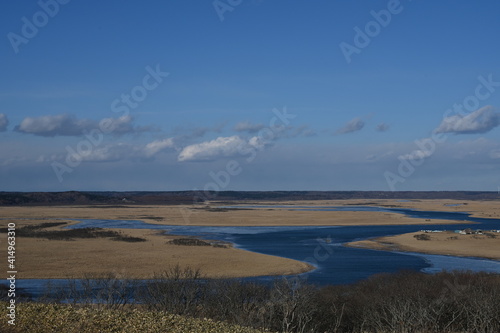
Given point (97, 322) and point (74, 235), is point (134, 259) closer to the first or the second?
point (74, 235)

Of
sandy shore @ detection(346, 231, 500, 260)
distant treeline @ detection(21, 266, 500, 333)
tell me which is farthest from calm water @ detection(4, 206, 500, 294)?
distant treeline @ detection(21, 266, 500, 333)

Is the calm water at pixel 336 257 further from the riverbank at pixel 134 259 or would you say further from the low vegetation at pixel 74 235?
the low vegetation at pixel 74 235

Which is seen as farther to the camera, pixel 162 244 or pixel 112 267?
pixel 162 244

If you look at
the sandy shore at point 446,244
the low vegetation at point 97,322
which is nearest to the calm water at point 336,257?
the sandy shore at point 446,244

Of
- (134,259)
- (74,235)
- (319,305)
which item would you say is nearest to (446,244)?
(134,259)

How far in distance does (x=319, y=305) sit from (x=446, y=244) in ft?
128

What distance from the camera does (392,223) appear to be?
9656cm

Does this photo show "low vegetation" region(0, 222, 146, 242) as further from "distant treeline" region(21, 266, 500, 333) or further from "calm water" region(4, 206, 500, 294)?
"distant treeline" region(21, 266, 500, 333)

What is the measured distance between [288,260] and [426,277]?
15460mm

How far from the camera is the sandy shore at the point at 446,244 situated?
176 ft

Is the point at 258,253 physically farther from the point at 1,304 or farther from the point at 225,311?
the point at 1,304

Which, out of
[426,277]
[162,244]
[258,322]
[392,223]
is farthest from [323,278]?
[392,223]

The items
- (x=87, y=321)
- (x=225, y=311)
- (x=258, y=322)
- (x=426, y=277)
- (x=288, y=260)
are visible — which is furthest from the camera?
(x=288, y=260)

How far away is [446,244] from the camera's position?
194 feet
